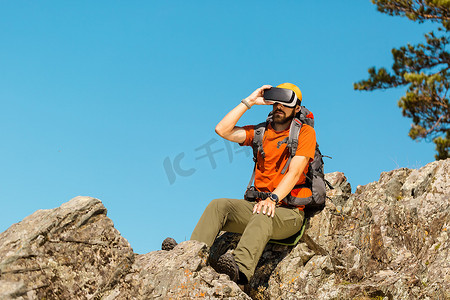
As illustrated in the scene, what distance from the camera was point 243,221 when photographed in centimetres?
766

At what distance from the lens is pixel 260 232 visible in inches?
275

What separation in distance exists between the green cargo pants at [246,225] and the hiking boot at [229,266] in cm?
18

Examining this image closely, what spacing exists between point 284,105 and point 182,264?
3.25 metres

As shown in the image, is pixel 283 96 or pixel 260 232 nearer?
pixel 260 232

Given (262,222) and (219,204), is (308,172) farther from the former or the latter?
(219,204)

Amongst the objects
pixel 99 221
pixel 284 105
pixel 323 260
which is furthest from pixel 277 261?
pixel 99 221

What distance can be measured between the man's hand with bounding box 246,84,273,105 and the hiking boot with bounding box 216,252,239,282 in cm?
278

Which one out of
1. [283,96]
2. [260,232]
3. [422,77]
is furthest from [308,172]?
[422,77]

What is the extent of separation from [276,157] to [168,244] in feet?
7.56

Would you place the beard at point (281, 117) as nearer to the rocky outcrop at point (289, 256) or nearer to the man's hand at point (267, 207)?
the man's hand at point (267, 207)

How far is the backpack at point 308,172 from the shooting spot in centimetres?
778

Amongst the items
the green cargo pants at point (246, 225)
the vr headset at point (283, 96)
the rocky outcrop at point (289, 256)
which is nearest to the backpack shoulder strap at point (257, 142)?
the vr headset at point (283, 96)

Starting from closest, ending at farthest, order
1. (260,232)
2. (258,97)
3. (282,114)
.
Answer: (260,232)
(282,114)
(258,97)

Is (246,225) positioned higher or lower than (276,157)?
lower
